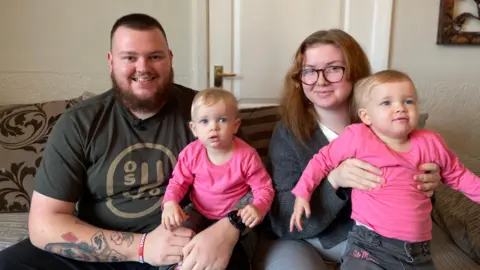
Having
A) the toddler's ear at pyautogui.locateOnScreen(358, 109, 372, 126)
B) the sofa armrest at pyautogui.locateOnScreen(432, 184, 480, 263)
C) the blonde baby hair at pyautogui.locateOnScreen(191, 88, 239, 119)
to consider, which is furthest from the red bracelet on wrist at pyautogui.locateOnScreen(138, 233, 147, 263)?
the sofa armrest at pyautogui.locateOnScreen(432, 184, 480, 263)

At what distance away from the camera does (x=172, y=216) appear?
131 cm

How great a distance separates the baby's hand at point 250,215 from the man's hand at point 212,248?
77 mm

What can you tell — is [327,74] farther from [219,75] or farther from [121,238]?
[219,75]

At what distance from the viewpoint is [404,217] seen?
4.04 ft

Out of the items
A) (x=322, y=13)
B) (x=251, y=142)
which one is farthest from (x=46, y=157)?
(x=322, y=13)

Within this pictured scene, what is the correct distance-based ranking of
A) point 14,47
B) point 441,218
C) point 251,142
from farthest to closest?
point 14,47, point 251,142, point 441,218

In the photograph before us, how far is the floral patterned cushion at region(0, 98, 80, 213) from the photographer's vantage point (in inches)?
74.7

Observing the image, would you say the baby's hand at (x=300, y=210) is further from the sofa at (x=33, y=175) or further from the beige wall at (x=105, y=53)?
the beige wall at (x=105, y=53)

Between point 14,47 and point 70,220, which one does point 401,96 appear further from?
point 14,47

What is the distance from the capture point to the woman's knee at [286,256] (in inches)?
55.4

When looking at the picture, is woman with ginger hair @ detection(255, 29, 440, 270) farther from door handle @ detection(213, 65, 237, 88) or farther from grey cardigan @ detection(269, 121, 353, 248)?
door handle @ detection(213, 65, 237, 88)

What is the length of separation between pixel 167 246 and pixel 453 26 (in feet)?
6.81

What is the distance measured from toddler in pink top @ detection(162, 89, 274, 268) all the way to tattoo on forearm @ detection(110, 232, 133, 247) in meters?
0.18

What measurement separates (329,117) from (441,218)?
61 centimetres
